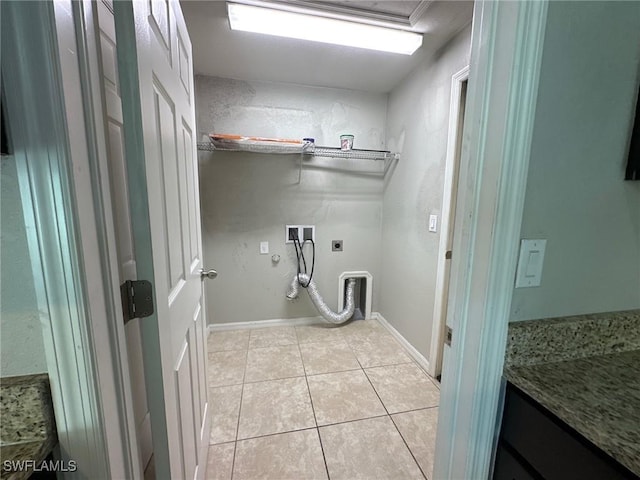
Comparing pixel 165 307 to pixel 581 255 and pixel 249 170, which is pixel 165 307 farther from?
pixel 249 170

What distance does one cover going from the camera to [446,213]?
1825mm

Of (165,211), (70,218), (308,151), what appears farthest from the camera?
(308,151)

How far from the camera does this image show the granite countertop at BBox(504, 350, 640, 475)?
1.64ft

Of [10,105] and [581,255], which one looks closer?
[10,105]

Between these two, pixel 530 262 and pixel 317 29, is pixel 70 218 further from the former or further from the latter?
pixel 317 29

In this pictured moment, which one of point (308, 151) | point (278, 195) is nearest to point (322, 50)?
point (308, 151)

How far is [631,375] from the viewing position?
666 mm

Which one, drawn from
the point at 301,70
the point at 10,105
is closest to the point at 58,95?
the point at 10,105

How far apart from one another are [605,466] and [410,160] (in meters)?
2.10

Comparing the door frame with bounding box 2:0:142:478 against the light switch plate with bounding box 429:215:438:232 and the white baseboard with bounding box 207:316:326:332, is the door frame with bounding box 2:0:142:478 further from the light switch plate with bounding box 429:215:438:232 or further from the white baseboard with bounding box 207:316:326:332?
the white baseboard with bounding box 207:316:326:332

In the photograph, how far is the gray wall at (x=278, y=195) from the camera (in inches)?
93.7

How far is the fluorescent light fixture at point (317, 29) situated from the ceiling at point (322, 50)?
60 millimetres

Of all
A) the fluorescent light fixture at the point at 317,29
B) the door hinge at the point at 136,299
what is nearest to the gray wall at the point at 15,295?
the door hinge at the point at 136,299

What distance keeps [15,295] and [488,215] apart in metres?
0.98
